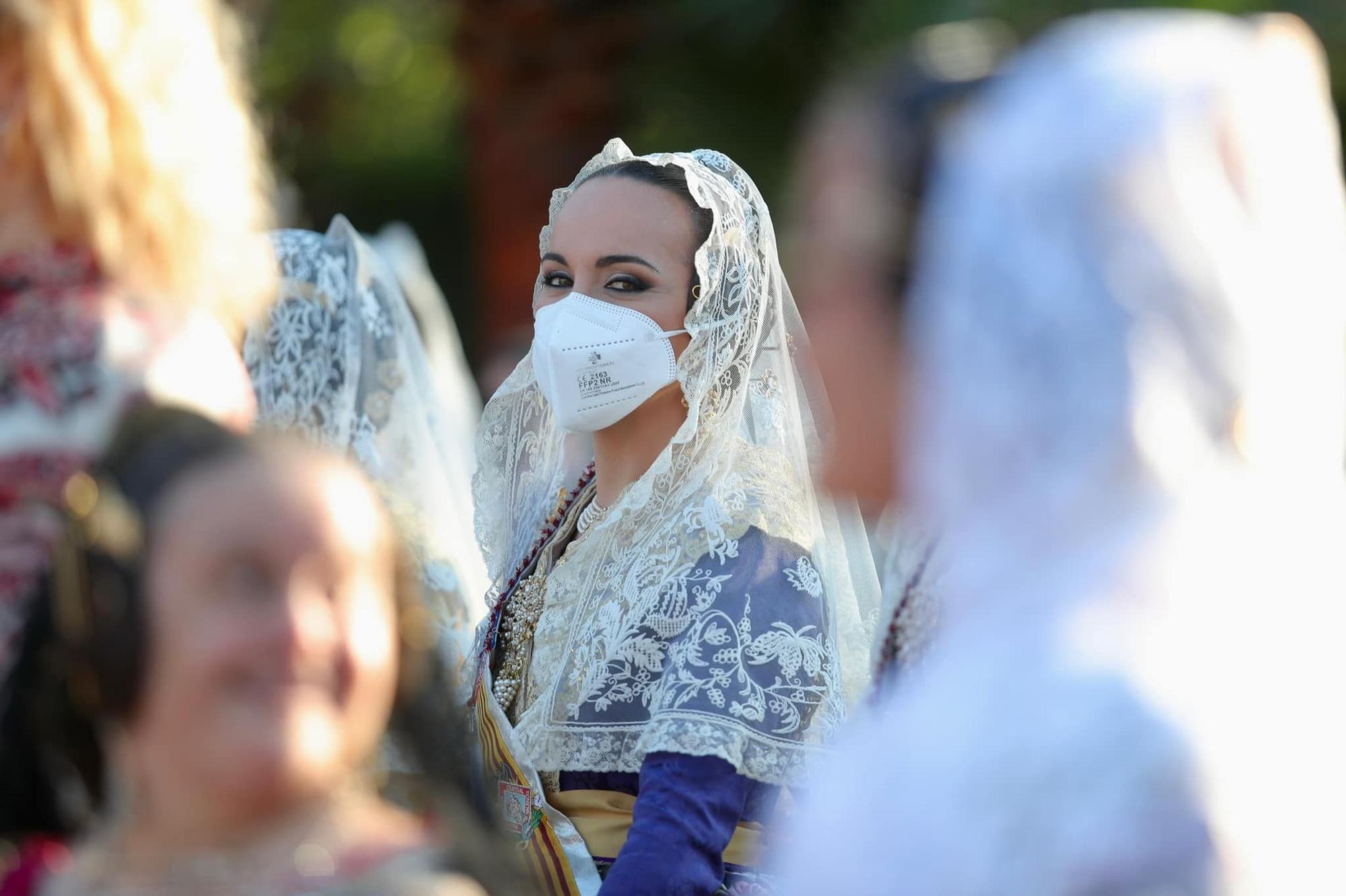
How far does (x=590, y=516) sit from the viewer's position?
3.39m

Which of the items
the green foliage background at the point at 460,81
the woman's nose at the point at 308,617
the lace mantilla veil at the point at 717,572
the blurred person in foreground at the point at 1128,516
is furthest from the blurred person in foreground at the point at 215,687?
the lace mantilla veil at the point at 717,572

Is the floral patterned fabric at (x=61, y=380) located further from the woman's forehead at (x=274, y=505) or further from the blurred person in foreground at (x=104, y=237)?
the woman's forehead at (x=274, y=505)

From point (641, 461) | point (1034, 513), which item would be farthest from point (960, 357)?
point (641, 461)

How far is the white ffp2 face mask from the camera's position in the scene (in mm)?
3246

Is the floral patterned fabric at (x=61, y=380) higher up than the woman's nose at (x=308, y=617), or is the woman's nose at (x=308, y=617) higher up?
the floral patterned fabric at (x=61, y=380)

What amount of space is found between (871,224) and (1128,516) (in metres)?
0.40

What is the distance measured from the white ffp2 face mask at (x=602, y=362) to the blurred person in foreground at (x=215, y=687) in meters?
1.57

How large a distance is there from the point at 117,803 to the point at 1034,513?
925 millimetres

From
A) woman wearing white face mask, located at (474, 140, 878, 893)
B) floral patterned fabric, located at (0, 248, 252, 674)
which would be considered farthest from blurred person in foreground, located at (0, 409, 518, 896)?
woman wearing white face mask, located at (474, 140, 878, 893)

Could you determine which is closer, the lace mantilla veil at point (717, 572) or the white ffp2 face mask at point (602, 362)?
the lace mantilla veil at point (717, 572)

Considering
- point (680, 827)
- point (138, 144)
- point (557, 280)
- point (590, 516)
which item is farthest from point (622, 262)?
point (138, 144)

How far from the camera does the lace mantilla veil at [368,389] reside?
353 centimetres

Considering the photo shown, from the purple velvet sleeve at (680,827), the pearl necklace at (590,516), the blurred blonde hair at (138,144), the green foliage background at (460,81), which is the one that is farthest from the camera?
the green foliage background at (460,81)

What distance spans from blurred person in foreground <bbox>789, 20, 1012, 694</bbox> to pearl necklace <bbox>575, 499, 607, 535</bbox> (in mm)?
1565
